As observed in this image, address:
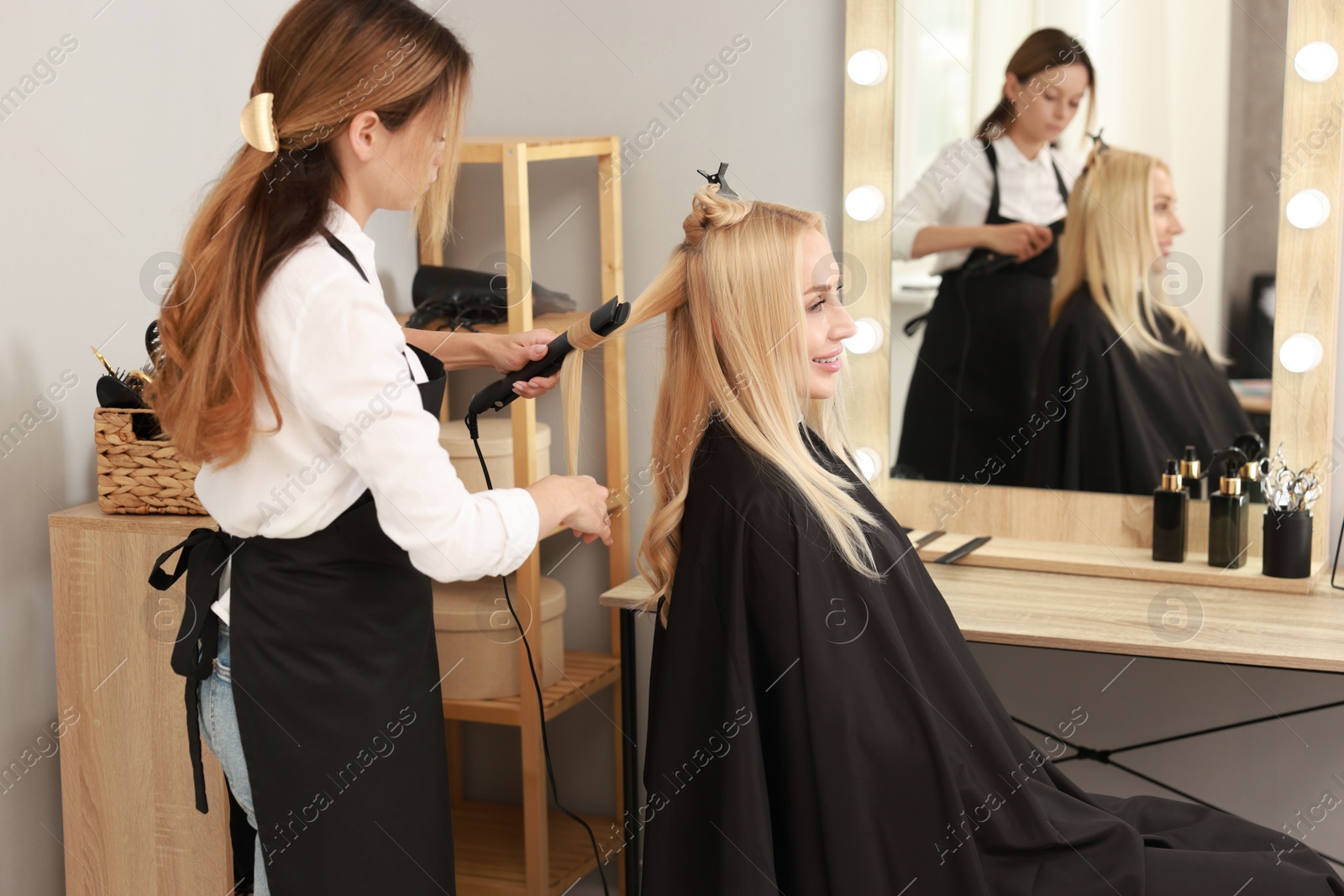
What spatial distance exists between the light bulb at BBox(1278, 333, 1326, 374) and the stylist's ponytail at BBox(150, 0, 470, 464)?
136 centimetres

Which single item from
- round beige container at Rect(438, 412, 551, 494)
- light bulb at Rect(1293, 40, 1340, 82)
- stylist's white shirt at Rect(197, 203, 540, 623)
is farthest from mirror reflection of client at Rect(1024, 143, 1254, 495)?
stylist's white shirt at Rect(197, 203, 540, 623)

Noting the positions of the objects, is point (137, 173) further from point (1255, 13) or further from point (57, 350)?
point (1255, 13)

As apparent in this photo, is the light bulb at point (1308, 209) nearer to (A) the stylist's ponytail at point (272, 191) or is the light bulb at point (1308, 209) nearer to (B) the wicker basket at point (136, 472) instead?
(A) the stylist's ponytail at point (272, 191)

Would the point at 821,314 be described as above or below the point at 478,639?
above

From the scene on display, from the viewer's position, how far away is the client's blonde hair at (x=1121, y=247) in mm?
1886

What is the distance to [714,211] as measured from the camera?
1.41 metres

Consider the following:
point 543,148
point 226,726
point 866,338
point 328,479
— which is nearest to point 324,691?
point 226,726

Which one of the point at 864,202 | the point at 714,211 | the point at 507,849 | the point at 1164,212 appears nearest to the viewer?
the point at 714,211

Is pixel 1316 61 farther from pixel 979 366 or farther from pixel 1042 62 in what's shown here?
pixel 979 366

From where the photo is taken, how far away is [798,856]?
1.32 m

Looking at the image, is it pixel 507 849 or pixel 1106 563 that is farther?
pixel 507 849

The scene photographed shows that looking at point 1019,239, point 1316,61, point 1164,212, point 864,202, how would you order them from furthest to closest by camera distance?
point 864,202
point 1019,239
point 1164,212
point 1316,61

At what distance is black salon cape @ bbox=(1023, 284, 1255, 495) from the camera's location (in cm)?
190

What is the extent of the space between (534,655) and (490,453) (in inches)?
14.2
